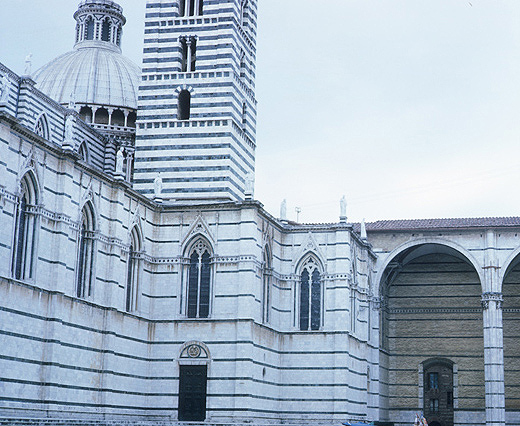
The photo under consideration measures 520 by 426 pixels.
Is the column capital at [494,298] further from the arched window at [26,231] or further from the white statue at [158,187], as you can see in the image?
the arched window at [26,231]

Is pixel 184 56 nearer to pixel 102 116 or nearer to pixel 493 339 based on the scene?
pixel 102 116

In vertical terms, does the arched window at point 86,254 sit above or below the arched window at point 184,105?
below

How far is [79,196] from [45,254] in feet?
8.20

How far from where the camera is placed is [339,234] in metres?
35.1

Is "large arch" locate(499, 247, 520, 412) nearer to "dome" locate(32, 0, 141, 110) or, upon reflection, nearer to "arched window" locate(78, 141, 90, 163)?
"arched window" locate(78, 141, 90, 163)

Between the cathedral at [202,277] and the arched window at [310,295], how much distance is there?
0.18 ft

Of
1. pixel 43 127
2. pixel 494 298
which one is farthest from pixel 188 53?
pixel 494 298

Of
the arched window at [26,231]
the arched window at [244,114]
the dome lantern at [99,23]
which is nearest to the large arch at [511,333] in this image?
the arched window at [244,114]

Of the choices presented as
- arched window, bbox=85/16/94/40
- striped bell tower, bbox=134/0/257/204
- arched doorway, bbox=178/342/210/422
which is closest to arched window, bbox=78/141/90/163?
striped bell tower, bbox=134/0/257/204

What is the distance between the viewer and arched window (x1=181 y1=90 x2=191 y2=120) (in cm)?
3697

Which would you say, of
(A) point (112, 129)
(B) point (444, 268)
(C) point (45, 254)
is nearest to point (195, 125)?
(A) point (112, 129)

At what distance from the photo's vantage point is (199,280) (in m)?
32.2

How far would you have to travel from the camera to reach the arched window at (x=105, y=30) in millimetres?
49312

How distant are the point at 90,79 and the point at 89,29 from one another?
19.1ft
